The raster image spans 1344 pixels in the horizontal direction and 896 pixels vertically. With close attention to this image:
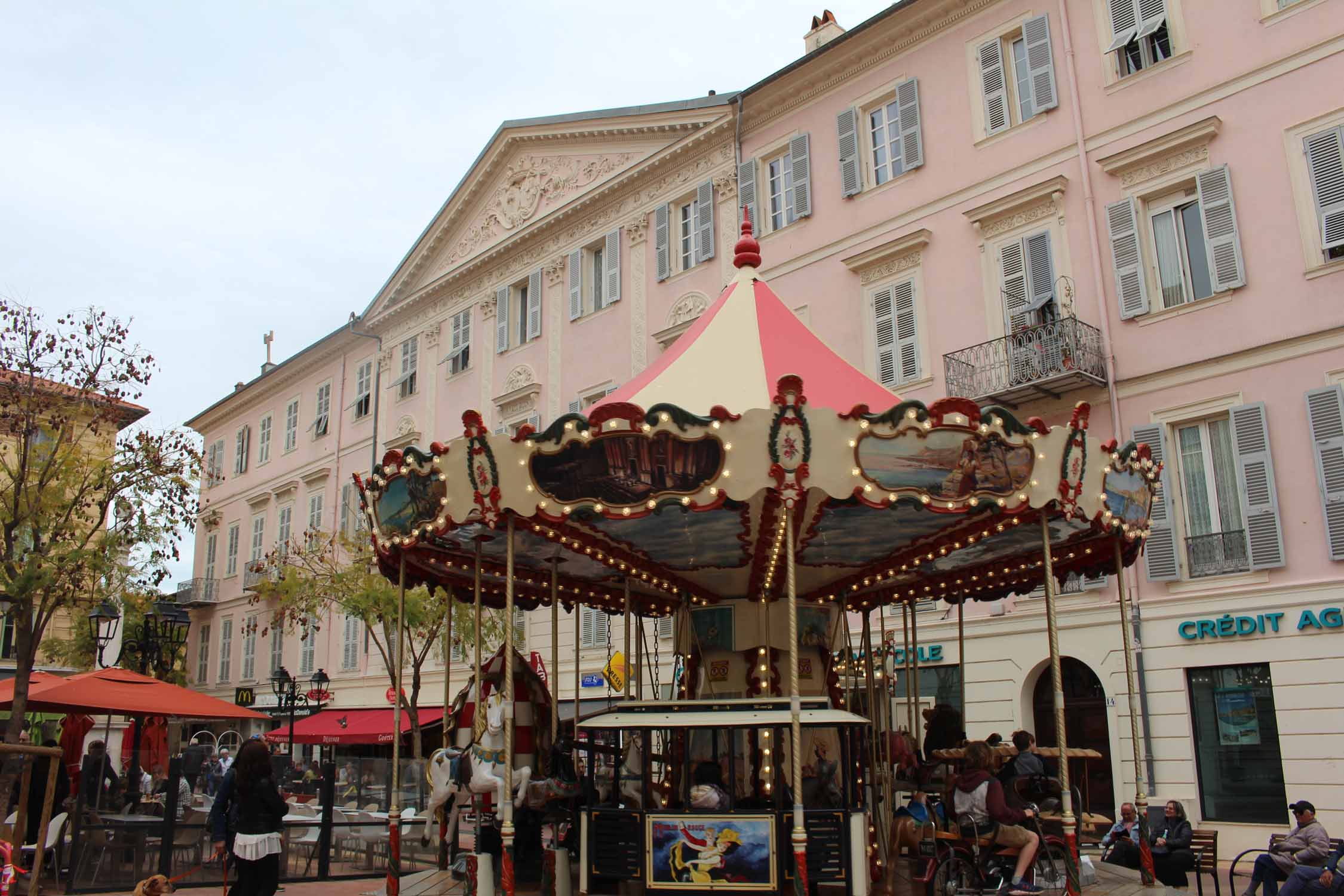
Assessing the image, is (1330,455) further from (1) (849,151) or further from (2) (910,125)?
(1) (849,151)

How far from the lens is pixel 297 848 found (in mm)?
14531

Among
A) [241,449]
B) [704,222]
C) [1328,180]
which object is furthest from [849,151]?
Answer: [241,449]

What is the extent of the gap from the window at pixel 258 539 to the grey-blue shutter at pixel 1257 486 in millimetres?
30996

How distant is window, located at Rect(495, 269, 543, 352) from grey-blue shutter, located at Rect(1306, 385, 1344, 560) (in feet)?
56.1

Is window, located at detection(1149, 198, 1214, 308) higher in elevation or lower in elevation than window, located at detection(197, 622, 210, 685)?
higher

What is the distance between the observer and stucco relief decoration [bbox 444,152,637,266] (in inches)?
1067

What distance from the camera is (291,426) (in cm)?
3828

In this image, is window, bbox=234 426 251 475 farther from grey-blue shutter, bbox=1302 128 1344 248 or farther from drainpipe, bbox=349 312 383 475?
grey-blue shutter, bbox=1302 128 1344 248

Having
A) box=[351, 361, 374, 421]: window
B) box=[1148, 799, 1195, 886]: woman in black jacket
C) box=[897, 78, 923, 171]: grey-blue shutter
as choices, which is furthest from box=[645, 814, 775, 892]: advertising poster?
box=[351, 361, 374, 421]: window

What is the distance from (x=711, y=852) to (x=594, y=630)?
16822mm

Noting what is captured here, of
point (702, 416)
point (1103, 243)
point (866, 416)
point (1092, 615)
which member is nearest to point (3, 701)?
point (702, 416)

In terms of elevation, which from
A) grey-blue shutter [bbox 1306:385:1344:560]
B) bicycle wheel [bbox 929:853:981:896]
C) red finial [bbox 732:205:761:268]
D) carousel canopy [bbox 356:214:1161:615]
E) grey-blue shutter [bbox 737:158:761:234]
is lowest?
bicycle wheel [bbox 929:853:981:896]

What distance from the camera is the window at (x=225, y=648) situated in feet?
130

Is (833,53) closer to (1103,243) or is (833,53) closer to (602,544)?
(1103,243)
